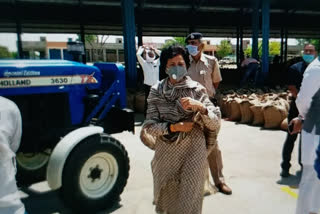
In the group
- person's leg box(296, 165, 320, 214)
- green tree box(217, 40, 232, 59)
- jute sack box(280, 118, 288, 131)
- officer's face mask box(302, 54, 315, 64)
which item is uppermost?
green tree box(217, 40, 232, 59)

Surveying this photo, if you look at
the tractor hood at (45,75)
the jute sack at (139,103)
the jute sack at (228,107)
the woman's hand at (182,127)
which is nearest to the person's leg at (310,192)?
the woman's hand at (182,127)

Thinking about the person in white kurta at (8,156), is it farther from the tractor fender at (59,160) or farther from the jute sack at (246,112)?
the jute sack at (246,112)

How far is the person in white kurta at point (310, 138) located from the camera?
227cm

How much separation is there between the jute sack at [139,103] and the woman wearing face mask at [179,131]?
6373 mm

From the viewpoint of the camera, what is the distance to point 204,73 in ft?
11.2

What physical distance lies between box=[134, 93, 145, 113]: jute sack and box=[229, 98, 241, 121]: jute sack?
8.00 feet

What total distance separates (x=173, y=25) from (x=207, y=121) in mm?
18724

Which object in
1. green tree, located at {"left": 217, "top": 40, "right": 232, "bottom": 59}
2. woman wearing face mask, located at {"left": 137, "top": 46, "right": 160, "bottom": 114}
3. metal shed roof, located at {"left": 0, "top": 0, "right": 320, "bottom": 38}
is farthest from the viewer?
green tree, located at {"left": 217, "top": 40, "right": 232, "bottom": 59}

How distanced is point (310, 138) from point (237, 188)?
1.47 meters

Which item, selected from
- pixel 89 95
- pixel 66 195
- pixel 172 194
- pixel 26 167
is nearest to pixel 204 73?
pixel 89 95

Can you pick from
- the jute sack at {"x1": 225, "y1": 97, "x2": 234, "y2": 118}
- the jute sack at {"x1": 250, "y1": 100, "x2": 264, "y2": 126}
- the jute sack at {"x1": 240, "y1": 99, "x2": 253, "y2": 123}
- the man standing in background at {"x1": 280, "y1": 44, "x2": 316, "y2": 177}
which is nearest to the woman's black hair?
the man standing in background at {"x1": 280, "y1": 44, "x2": 316, "y2": 177}

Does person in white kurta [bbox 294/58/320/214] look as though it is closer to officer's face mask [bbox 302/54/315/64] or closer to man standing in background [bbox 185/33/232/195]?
man standing in background [bbox 185/33/232/195]

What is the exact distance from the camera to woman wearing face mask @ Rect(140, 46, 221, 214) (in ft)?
6.81

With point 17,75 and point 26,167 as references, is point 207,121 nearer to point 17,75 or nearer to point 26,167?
point 17,75
